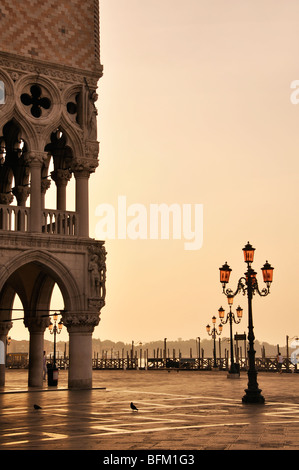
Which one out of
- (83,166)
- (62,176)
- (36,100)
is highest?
(36,100)

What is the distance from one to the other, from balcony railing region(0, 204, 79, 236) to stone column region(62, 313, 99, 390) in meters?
3.04

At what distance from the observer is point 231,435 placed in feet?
40.2

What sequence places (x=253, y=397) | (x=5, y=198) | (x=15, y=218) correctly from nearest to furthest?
(x=253, y=397), (x=15, y=218), (x=5, y=198)

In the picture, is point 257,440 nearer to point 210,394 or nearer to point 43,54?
point 210,394

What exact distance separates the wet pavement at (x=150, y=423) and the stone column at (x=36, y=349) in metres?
5.60

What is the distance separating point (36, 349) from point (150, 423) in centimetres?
1576

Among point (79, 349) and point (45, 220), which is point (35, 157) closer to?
point (45, 220)

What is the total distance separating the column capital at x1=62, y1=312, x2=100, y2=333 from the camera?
26656 millimetres

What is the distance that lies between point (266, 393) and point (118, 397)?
509 cm

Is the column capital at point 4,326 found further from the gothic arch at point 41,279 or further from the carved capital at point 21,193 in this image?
the carved capital at point 21,193

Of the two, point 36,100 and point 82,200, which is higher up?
point 36,100

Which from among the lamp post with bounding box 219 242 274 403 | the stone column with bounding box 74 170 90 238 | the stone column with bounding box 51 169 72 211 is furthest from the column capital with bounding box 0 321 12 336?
the lamp post with bounding box 219 242 274 403

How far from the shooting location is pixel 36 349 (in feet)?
96.9

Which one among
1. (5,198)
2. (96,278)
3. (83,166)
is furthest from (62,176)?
(96,278)
